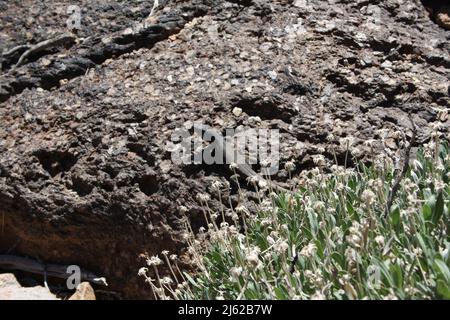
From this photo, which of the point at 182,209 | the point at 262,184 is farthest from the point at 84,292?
the point at 262,184

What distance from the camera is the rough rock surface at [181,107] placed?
496cm

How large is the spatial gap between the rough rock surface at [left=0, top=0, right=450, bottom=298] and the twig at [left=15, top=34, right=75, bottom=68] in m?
0.39

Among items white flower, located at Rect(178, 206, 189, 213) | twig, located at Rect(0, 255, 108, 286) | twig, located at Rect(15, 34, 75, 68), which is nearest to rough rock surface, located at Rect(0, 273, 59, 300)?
twig, located at Rect(0, 255, 108, 286)

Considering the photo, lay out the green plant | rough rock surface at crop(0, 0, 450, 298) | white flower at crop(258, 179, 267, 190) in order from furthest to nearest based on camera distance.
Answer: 1. rough rock surface at crop(0, 0, 450, 298)
2. white flower at crop(258, 179, 267, 190)
3. the green plant

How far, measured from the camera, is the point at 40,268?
545 cm

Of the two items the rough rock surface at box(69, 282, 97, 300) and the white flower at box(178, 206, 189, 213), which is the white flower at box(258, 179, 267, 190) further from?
the rough rock surface at box(69, 282, 97, 300)

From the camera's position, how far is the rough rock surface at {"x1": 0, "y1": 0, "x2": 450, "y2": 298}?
4965 millimetres

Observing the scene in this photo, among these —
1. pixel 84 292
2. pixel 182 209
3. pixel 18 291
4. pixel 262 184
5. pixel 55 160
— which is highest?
pixel 262 184

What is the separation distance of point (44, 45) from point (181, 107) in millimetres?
1737

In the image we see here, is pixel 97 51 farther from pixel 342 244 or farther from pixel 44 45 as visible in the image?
pixel 342 244

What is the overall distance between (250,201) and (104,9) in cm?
245

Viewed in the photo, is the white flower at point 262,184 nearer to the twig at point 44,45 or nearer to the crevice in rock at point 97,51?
the crevice in rock at point 97,51

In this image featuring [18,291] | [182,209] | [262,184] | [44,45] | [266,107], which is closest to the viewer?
[262,184]
